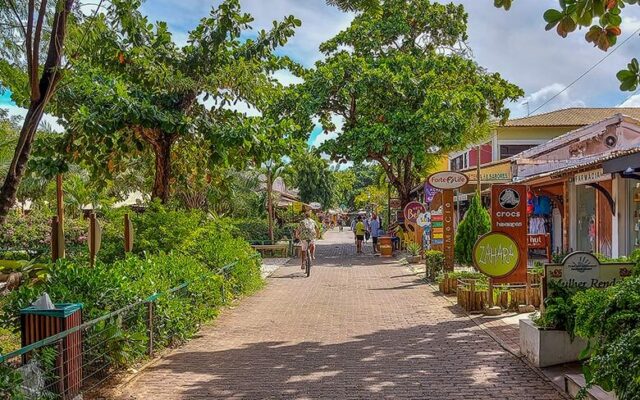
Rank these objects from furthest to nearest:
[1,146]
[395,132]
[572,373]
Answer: [395,132] → [1,146] → [572,373]

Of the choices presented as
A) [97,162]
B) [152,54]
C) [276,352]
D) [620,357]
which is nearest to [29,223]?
[97,162]

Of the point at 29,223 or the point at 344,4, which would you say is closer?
the point at 344,4

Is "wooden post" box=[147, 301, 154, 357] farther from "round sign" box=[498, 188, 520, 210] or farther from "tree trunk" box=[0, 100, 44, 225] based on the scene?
"round sign" box=[498, 188, 520, 210]

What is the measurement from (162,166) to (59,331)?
7304mm

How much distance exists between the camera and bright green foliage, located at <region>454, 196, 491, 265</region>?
50.0 ft

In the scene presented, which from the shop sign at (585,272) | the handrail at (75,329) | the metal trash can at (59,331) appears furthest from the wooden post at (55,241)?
the shop sign at (585,272)

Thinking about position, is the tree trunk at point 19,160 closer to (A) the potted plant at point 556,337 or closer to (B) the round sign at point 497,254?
(A) the potted plant at point 556,337

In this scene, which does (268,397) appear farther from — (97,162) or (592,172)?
(592,172)

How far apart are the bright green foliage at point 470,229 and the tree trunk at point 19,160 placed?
37.4 feet

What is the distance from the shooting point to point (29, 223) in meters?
22.9

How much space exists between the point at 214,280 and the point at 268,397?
4907mm

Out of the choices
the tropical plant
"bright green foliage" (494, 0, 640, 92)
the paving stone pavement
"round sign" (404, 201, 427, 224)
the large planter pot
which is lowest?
the paving stone pavement

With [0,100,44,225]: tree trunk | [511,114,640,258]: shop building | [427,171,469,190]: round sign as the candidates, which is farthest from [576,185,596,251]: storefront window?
[0,100,44,225]: tree trunk

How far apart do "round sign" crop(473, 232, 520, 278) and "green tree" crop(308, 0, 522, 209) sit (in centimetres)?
1262
